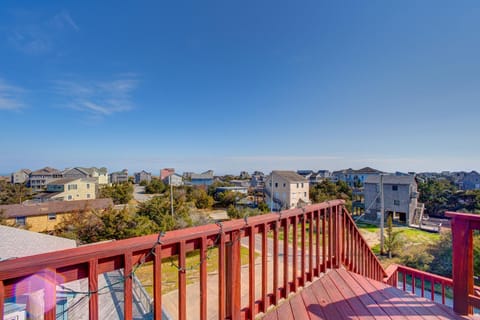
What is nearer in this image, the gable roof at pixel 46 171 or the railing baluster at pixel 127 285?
the railing baluster at pixel 127 285

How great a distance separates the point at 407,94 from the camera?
8.00 m

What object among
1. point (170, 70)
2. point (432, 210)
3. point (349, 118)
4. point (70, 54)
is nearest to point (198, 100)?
point (170, 70)

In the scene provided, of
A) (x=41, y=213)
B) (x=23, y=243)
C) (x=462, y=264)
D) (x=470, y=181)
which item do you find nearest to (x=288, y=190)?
(x=23, y=243)

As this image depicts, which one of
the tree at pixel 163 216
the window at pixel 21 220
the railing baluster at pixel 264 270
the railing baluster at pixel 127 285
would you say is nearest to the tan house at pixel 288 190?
the tree at pixel 163 216

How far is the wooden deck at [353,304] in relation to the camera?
1767mm

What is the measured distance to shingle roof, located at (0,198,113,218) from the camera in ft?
50.2

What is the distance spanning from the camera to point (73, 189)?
1035 inches

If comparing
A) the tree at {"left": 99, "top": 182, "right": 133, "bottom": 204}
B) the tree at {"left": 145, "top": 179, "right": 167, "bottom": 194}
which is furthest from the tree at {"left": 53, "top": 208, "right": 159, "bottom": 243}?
the tree at {"left": 145, "top": 179, "right": 167, "bottom": 194}

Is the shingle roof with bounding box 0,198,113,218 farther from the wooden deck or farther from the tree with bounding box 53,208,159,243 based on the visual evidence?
the wooden deck

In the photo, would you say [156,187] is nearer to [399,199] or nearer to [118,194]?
[118,194]

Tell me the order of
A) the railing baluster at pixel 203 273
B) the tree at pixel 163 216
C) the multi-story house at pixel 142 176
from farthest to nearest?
the multi-story house at pixel 142 176 < the tree at pixel 163 216 < the railing baluster at pixel 203 273

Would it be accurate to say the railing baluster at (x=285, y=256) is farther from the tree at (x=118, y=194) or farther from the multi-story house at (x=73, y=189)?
the multi-story house at (x=73, y=189)

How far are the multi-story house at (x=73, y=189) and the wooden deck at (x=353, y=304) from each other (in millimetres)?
31527

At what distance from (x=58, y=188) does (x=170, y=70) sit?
91.3ft
